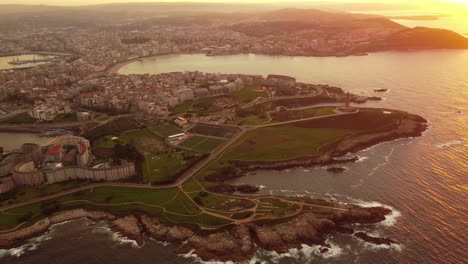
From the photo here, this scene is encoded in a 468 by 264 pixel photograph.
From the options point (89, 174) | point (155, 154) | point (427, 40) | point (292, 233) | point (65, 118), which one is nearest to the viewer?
point (292, 233)

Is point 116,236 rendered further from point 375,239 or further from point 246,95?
point 246,95

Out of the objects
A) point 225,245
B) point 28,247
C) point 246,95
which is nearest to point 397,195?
point 225,245

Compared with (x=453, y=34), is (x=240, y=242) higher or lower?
lower

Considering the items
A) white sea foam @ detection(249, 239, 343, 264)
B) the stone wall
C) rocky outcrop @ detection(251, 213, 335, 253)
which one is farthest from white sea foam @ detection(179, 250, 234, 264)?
the stone wall

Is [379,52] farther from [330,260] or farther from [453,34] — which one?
[330,260]

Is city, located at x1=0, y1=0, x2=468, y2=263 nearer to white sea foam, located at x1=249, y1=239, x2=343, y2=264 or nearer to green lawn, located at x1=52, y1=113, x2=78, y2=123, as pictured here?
white sea foam, located at x1=249, y1=239, x2=343, y2=264

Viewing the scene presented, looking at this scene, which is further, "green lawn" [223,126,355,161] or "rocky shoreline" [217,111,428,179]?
"green lawn" [223,126,355,161]

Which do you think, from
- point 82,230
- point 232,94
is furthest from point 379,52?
point 82,230
